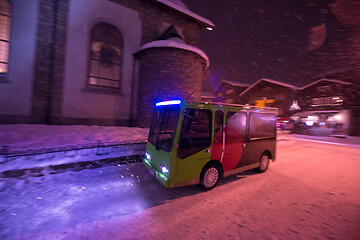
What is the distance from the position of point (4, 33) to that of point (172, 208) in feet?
39.8

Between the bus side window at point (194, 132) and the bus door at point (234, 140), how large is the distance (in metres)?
0.62

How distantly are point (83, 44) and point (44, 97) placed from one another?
3.87 m

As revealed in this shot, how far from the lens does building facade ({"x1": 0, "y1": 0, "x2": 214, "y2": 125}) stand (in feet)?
27.7

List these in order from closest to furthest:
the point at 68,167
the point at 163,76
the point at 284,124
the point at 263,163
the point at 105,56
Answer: the point at 68,167
the point at 263,163
the point at 163,76
the point at 105,56
the point at 284,124

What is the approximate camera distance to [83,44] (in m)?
9.95

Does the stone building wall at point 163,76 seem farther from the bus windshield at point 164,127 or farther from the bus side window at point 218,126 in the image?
the bus side window at point 218,126

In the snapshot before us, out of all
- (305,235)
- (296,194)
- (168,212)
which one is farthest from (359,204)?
(168,212)

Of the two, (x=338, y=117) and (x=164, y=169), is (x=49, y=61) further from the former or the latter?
(x=338, y=117)

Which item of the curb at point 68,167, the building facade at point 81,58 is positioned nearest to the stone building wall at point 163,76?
the building facade at point 81,58

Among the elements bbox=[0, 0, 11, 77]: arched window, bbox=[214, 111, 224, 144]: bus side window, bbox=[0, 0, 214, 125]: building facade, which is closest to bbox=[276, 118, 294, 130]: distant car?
bbox=[0, 0, 214, 125]: building facade

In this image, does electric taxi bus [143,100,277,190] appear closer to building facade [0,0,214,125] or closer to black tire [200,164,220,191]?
black tire [200,164,220,191]

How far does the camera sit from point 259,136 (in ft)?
16.8

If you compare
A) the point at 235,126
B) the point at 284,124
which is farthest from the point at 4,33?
the point at 284,124

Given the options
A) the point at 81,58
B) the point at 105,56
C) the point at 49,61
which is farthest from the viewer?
the point at 105,56
